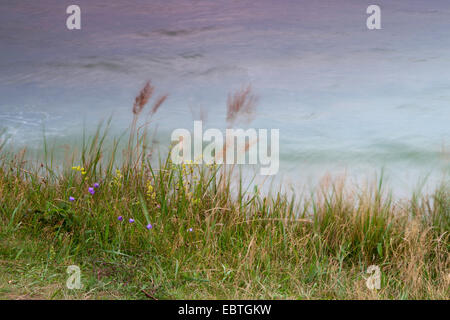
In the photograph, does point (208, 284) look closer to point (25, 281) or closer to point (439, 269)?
point (25, 281)

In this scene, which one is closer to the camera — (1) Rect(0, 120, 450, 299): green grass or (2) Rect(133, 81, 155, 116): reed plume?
(1) Rect(0, 120, 450, 299): green grass

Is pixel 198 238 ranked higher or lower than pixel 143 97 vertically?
lower

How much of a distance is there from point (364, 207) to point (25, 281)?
315 cm

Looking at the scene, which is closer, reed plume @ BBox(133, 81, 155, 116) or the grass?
the grass

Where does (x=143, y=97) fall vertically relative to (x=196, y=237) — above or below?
above

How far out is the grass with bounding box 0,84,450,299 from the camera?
142 inches

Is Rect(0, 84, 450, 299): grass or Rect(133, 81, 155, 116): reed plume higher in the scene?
Rect(133, 81, 155, 116): reed plume

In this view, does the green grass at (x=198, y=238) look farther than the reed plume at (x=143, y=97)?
No

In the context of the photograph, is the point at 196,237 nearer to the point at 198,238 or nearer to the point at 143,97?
the point at 198,238

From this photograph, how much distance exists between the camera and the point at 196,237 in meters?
4.10

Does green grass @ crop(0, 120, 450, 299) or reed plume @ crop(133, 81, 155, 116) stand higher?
reed plume @ crop(133, 81, 155, 116)

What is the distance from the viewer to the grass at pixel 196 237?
11.8 feet

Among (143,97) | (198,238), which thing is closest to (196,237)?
(198,238)

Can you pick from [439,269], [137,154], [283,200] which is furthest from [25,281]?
[439,269]
